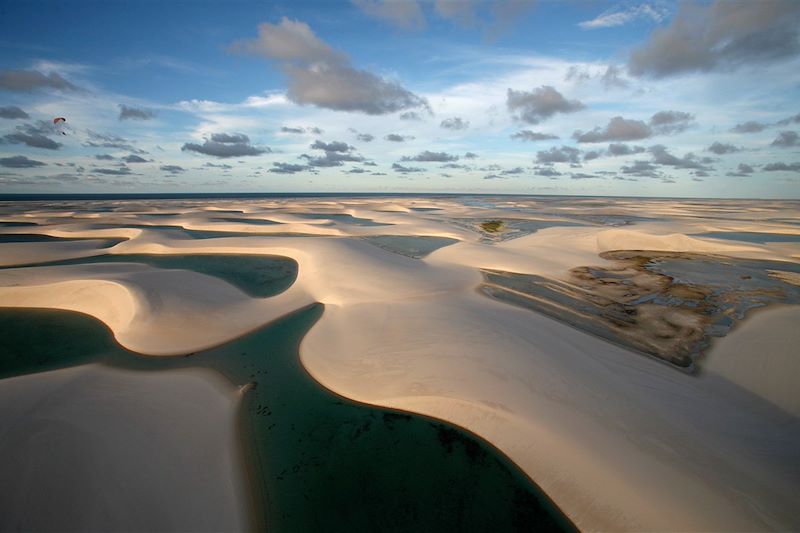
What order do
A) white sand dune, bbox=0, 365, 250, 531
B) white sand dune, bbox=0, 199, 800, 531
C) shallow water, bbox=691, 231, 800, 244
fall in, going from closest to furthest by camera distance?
white sand dune, bbox=0, 365, 250, 531 < white sand dune, bbox=0, 199, 800, 531 < shallow water, bbox=691, 231, 800, 244

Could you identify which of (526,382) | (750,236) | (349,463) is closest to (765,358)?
(526,382)

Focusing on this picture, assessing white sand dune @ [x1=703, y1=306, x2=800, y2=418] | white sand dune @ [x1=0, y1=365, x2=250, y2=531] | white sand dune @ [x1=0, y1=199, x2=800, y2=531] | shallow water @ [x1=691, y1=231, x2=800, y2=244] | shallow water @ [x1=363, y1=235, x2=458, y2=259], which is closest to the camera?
white sand dune @ [x1=0, y1=365, x2=250, y2=531]

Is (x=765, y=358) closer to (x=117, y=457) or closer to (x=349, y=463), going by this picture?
(x=349, y=463)

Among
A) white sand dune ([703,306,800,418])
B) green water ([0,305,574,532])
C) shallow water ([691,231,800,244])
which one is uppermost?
shallow water ([691,231,800,244])

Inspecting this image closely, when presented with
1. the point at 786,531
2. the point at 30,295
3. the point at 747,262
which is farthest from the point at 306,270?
the point at 747,262

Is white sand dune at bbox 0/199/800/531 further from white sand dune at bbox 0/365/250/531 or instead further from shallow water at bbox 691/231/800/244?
shallow water at bbox 691/231/800/244

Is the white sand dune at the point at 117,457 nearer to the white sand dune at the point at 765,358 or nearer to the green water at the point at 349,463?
the green water at the point at 349,463

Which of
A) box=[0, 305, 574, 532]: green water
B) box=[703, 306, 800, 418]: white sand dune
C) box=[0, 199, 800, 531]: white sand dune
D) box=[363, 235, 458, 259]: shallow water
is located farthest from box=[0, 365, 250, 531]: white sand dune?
box=[363, 235, 458, 259]: shallow water
